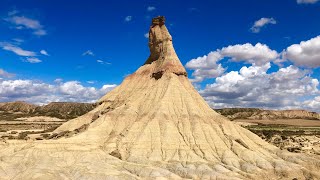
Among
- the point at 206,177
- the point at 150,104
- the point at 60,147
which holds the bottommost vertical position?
the point at 206,177

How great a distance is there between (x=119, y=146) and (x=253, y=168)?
22.0 m

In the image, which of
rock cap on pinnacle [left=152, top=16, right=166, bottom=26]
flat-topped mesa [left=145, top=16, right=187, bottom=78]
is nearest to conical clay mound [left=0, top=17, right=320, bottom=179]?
flat-topped mesa [left=145, top=16, right=187, bottom=78]

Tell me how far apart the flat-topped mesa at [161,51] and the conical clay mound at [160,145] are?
9.4 inches

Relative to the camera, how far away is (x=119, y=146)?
63375 millimetres

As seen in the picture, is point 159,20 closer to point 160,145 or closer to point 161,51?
point 161,51

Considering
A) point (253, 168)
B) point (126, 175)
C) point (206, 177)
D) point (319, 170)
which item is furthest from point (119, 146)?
point (319, 170)

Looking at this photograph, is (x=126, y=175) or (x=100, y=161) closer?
(x=126, y=175)

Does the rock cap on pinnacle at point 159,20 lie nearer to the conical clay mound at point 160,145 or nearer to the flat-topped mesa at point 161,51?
the flat-topped mesa at point 161,51

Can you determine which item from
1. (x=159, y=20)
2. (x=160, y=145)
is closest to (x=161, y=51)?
(x=159, y=20)

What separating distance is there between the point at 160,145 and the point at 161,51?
27988 mm

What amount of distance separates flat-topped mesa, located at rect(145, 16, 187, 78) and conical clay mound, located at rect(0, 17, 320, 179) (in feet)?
0.79

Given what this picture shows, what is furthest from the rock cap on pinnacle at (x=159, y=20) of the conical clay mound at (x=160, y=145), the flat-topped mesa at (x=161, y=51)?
the conical clay mound at (x=160, y=145)

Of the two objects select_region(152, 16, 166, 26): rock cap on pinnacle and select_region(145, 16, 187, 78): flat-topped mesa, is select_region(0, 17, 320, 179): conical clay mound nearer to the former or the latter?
select_region(145, 16, 187, 78): flat-topped mesa

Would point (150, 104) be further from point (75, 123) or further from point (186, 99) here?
point (75, 123)
